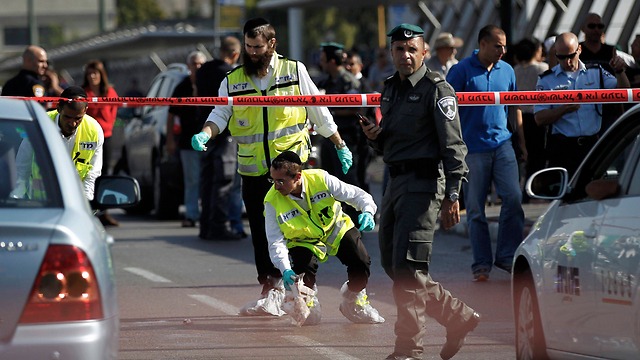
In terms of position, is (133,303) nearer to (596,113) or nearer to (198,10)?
(596,113)

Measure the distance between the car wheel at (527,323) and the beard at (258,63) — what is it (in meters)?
2.96

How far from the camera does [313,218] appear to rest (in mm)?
9422

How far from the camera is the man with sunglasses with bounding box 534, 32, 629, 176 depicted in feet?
38.6

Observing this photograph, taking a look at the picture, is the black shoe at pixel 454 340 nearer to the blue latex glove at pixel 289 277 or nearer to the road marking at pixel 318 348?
the road marking at pixel 318 348

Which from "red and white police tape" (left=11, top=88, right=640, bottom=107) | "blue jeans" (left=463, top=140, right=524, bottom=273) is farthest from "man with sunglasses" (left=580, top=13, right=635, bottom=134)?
"red and white police tape" (left=11, top=88, right=640, bottom=107)

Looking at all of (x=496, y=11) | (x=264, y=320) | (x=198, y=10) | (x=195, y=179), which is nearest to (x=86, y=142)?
(x=264, y=320)

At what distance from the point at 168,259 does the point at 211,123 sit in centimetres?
424

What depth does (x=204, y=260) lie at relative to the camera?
1376cm

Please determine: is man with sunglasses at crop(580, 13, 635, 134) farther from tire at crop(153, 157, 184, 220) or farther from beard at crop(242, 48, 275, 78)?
tire at crop(153, 157, 184, 220)

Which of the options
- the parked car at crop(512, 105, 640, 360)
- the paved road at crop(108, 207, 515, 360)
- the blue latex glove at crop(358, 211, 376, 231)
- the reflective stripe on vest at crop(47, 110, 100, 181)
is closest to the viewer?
the parked car at crop(512, 105, 640, 360)

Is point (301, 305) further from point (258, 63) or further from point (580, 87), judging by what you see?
point (580, 87)

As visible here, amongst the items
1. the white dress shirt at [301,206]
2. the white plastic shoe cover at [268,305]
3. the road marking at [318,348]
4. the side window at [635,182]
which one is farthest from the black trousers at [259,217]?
the side window at [635,182]

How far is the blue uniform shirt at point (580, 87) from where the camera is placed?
1180 cm

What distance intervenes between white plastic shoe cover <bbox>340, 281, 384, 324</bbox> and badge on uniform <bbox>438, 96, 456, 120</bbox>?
6.51 ft
